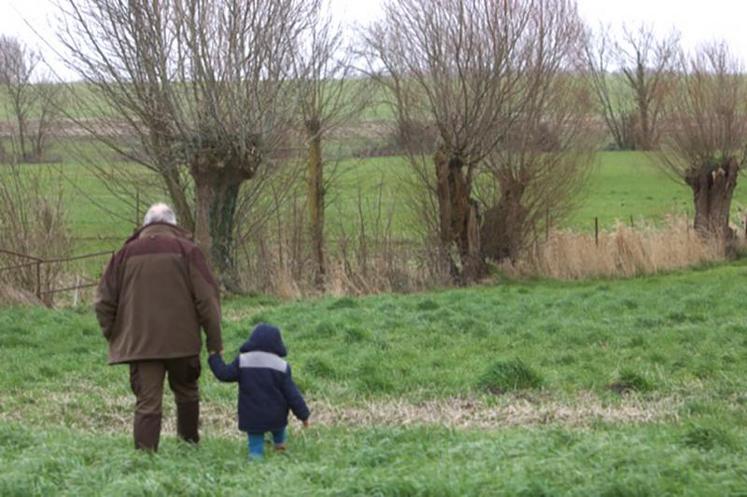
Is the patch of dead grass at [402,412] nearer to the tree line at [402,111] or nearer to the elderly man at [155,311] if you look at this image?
the elderly man at [155,311]

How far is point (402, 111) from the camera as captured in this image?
2597cm

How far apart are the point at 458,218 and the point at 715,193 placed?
895 cm

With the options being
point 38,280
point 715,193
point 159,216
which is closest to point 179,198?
point 38,280

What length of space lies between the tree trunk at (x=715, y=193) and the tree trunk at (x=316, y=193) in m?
10.8

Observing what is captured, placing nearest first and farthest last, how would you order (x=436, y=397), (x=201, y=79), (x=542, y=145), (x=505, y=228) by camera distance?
1. (x=436, y=397)
2. (x=201, y=79)
3. (x=505, y=228)
4. (x=542, y=145)

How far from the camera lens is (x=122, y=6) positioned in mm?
19922

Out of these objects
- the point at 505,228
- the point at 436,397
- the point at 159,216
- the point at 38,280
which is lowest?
the point at 436,397

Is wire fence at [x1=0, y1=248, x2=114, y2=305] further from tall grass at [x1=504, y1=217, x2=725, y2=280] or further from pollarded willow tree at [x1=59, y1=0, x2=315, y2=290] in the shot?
tall grass at [x1=504, y1=217, x2=725, y2=280]

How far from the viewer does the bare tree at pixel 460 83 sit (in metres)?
24.0

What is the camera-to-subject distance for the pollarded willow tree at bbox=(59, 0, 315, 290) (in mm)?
19734

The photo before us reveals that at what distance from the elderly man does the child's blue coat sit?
0.93ft

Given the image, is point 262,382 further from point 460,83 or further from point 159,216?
point 460,83

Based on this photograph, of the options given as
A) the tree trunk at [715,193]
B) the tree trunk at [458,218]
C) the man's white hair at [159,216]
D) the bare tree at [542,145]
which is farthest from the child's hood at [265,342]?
the tree trunk at [715,193]

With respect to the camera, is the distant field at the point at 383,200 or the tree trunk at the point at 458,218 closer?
the tree trunk at the point at 458,218
